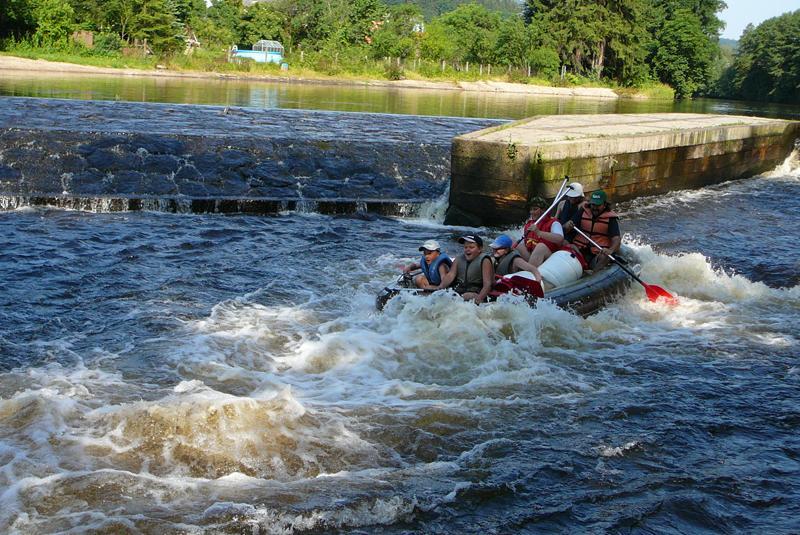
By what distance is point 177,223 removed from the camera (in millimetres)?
14672

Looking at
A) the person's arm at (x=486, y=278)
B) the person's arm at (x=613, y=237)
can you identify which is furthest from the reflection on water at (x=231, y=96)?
the person's arm at (x=486, y=278)

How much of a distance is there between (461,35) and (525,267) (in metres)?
63.6

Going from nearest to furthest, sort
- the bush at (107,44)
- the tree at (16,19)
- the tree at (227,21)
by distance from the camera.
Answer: the tree at (16,19)
the bush at (107,44)
the tree at (227,21)

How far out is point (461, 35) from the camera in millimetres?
70562

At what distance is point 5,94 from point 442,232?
17.7 meters

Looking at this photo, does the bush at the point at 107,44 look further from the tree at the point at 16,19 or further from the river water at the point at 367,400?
the river water at the point at 367,400

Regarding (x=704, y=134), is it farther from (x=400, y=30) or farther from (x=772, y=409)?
(x=400, y=30)

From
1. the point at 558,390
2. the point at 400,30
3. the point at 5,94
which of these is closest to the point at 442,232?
the point at 558,390

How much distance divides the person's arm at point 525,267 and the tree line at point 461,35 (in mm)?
47113

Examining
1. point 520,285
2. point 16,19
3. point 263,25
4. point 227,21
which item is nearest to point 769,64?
point 263,25

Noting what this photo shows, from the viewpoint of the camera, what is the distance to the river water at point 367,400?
19.9 feet

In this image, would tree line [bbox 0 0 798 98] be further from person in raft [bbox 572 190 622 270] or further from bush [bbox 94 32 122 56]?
person in raft [bbox 572 190 622 270]

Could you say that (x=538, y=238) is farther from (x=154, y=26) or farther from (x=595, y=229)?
(x=154, y=26)

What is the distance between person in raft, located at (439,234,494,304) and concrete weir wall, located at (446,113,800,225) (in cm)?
553
